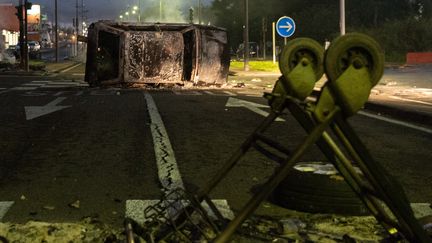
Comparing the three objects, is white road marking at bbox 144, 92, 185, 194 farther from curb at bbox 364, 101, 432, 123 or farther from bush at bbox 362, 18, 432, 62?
bush at bbox 362, 18, 432, 62

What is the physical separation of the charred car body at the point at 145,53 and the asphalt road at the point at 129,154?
717 centimetres

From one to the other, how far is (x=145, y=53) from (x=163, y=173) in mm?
14662

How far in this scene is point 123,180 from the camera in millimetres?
5621

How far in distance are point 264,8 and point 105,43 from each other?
6548 cm

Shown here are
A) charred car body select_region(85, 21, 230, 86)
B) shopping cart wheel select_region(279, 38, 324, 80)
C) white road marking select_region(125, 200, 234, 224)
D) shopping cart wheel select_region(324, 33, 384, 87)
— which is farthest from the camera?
charred car body select_region(85, 21, 230, 86)

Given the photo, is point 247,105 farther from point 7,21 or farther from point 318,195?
point 7,21

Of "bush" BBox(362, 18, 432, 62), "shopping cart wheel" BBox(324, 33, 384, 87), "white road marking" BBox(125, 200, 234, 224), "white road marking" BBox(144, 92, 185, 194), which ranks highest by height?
"bush" BBox(362, 18, 432, 62)

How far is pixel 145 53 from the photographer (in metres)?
20.2

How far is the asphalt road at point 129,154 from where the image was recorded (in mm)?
4914

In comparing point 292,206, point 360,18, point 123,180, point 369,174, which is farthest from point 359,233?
point 360,18

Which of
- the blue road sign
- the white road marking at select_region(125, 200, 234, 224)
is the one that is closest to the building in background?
the blue road sign

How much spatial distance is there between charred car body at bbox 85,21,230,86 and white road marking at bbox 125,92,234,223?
967 cm

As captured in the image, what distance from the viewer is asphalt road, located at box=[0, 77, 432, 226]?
4914 millimetres

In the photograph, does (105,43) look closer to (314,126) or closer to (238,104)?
(238,104)
